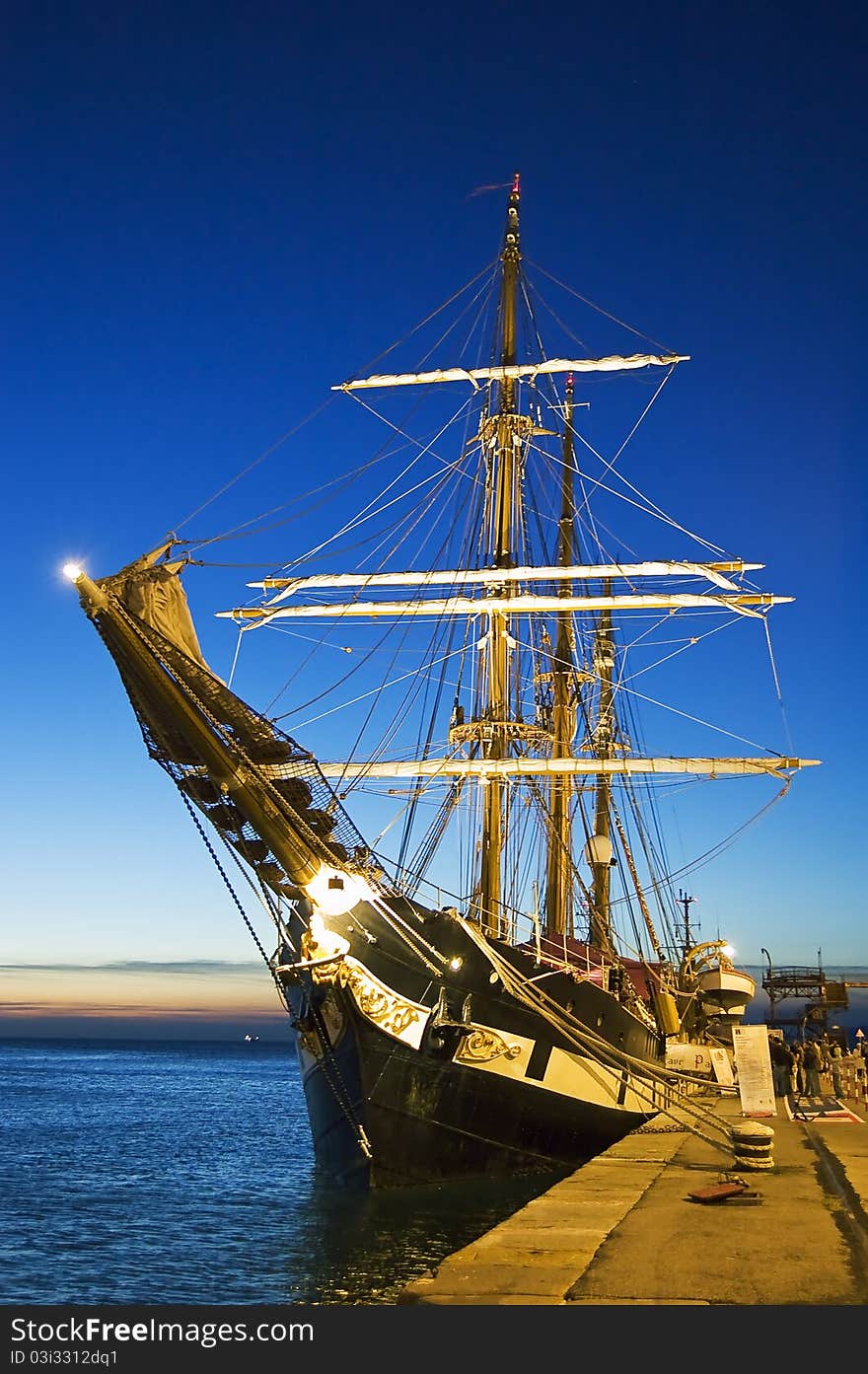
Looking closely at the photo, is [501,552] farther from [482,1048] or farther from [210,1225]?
[210,1225]

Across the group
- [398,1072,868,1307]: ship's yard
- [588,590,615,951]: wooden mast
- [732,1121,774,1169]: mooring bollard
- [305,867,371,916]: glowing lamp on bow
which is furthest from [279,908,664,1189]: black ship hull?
[588,590,615,951]: wooden mast

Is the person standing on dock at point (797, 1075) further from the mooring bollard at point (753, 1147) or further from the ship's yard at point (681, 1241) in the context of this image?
the mooring bollard at point (753, 1147)

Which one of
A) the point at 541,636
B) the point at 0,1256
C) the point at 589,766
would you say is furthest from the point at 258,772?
the point at 541,636

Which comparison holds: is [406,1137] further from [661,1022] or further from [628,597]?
[628,597]

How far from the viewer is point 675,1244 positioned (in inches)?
334

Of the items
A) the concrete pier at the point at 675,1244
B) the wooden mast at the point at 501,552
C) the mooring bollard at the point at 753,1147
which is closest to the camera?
the concrete pier at the point at 675,1244

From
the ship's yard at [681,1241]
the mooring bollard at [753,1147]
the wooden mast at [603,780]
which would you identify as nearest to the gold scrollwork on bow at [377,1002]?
the ship's yard at [681,1241]

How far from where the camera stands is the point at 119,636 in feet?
48.1

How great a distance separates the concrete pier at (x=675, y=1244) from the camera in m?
7.03

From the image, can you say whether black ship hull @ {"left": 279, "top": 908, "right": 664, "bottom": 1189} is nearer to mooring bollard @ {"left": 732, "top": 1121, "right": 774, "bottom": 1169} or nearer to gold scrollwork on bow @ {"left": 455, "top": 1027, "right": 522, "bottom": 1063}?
gold scrollwork on bow @ {"left": 455, "top": 1027, "right": 522, "bottom": 1063}

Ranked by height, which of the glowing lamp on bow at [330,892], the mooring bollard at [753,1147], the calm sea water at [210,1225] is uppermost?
the glowing lamp on bow at [330,892]

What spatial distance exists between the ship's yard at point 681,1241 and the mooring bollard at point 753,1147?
0.12ft

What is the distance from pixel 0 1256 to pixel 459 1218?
254 inches

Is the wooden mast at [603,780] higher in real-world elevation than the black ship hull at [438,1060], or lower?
higher
